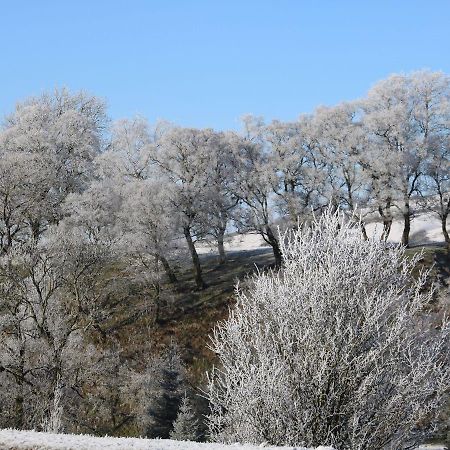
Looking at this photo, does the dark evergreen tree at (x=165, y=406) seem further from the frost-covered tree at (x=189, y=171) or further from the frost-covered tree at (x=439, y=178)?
the frost-covered tree at (x=439, y=178)

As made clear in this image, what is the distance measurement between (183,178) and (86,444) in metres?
46.1

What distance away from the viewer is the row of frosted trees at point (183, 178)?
47500 millimetres

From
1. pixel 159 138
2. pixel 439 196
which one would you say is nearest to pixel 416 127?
pixel 439 196

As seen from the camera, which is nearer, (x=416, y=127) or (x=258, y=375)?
(x=258, y=375)

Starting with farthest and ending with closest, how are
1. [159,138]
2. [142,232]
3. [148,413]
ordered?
[159,138]
[142,232]
[148,413]

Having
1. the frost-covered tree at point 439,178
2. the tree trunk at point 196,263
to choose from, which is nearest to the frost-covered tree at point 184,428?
the tree trunk at point 196,263

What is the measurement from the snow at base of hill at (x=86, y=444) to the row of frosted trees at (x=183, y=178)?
77.6 feet

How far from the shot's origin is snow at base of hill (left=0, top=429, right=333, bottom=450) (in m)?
15.6

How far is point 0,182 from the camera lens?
42.9m

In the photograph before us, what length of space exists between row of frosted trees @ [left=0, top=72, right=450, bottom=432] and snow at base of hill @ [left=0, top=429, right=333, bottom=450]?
2365cm

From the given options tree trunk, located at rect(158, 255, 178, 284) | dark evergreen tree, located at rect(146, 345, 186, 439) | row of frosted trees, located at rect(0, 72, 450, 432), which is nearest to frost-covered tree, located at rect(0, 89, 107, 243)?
row of frosted trees, located at rect(0, 72, 450, 432)

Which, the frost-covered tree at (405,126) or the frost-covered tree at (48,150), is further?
the frost-covered tree at (405,126)

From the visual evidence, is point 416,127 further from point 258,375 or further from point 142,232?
point 258,375

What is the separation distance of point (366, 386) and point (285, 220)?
45052 mm
